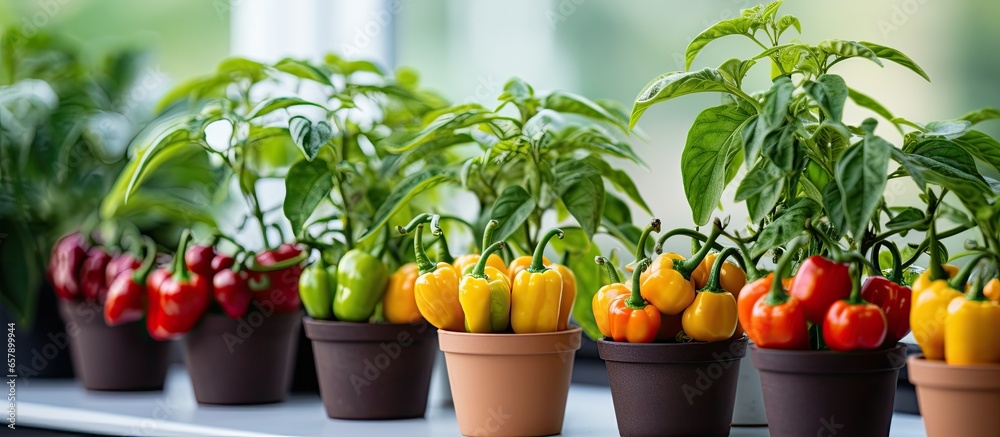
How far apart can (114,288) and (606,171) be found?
81 centimetres

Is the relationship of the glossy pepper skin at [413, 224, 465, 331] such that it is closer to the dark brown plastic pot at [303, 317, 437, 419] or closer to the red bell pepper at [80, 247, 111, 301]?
the dark brown plastic pot at [303, 317, 437, 419]

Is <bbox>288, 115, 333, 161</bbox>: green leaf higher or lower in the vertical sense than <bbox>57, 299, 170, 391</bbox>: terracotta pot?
higher

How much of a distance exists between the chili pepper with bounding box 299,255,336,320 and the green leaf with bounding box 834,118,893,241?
0.68 metres

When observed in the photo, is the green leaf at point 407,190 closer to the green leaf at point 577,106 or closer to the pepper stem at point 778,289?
the green leaf at point 577,106

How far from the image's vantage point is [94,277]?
1.55m

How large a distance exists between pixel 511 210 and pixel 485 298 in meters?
0.13

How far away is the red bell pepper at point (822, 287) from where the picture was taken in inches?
33.6

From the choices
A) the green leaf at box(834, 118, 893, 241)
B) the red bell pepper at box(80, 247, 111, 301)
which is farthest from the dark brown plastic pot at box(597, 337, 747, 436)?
the red bell pepper at box(80, 247, 111, 301)

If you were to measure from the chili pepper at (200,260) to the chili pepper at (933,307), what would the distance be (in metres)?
0.96

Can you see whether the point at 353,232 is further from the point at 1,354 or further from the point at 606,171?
the point at 1,354

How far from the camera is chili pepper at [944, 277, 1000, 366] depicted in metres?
0.78

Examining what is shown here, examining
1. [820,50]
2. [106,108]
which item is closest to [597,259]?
[820,50]

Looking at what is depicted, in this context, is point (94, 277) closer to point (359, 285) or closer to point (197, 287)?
point (197, 287)

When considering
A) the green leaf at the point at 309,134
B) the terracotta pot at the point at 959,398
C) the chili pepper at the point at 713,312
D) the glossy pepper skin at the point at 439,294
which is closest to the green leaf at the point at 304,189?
the green leaf at the point at 309,134
